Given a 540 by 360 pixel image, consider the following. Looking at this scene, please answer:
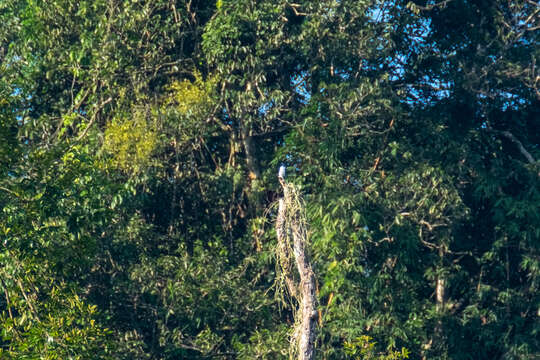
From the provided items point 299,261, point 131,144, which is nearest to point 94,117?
point 131,144

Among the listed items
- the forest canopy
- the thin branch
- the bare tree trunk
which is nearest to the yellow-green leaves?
the forest canopy

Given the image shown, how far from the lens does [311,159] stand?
404 inches

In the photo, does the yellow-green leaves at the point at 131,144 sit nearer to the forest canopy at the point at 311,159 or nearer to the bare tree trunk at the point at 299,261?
A: the forest canopy at the point at 311,159

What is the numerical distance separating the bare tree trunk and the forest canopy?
3350 mm

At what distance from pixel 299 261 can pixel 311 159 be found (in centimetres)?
430

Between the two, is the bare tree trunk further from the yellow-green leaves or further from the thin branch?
the thin branch

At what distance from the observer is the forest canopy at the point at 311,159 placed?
992 centimetres

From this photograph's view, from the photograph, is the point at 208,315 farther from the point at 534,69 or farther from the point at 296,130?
the point at 534,69

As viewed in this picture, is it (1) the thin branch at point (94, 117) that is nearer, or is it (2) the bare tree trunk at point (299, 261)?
(2) the bare tree trunk at point (299, 261)

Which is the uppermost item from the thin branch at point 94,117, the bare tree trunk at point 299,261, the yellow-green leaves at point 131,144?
the thin branch at point 94,117

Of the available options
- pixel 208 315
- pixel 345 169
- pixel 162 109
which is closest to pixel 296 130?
pixel 345 169

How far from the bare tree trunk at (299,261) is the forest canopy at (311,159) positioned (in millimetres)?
3350

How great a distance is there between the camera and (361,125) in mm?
10055

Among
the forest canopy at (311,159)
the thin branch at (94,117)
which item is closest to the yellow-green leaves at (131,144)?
the forest canopy at (311,159)
